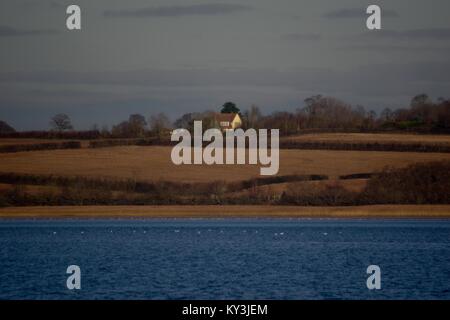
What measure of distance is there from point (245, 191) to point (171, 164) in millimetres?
12922

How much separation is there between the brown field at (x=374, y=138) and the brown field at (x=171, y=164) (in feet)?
12.9

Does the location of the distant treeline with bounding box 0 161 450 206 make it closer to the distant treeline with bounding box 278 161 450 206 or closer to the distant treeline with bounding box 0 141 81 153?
the distant treeline with bounding box 278 161 450 206

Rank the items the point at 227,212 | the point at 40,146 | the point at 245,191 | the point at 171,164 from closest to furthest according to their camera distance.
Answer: the point at 227,212, the point at 245,191, the point at 171,164, the point at 40,146

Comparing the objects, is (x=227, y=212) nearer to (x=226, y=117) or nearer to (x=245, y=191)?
(x=245, y=191)

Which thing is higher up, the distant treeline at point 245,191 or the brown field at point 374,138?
the brown field at point 374,138

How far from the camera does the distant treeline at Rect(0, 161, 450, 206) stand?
85.9 metres

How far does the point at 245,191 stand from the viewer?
89.2 metres

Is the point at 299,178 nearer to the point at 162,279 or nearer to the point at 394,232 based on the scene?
the point at 394,232

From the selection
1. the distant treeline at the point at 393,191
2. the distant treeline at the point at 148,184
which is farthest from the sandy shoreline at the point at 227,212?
the distant treeline at the point at 148,184

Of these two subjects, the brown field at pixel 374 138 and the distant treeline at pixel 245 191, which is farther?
the brown field at pixel 374 138

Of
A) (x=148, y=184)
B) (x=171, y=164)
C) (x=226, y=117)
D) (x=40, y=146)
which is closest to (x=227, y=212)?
(x=148, y=184)

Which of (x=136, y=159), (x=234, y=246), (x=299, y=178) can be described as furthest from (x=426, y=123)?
(x=234, y=246)

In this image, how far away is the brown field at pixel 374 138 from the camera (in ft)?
330

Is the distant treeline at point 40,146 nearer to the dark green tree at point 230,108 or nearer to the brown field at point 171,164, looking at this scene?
the brown field at point 171,164
